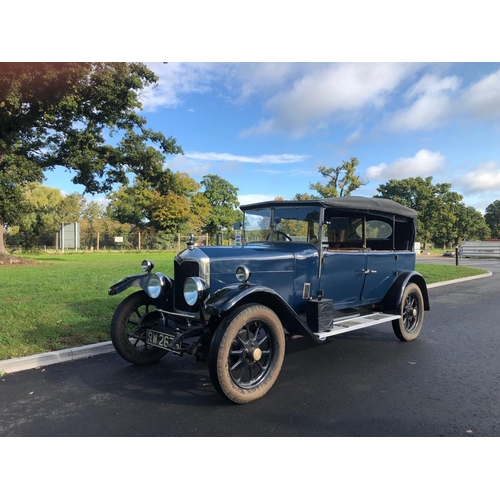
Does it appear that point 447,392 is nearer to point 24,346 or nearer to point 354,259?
point 354,259

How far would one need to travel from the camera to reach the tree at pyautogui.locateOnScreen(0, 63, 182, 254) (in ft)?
31.1

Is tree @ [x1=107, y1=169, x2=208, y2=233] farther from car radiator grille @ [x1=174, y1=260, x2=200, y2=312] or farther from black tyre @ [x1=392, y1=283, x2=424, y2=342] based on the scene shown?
car radiator grille @ [x1=174, y1=260, x2=200, y2=312]

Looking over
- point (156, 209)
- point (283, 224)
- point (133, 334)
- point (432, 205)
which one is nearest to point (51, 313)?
point (133, 334)

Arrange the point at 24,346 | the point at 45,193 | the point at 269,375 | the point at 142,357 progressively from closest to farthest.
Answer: the point at 269,375, the point at 142,357, the point at 24,346, the point at 45,193

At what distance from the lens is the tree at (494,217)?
78287mm

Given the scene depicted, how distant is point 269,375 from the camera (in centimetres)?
359

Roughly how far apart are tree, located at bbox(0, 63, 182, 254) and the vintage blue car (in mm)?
6594

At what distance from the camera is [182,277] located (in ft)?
13.6

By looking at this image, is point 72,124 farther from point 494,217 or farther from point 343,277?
point 494,217

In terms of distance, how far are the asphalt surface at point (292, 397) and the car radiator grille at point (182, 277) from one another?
75 centimetres

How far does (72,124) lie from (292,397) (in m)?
15.2

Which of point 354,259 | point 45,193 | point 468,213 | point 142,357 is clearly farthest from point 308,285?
point 468,213

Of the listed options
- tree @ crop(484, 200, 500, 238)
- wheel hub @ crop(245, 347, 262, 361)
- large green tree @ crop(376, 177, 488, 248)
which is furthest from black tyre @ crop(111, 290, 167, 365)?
tree @ crop(484, 200, 500, 238)

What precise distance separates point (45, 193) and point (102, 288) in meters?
35.2
